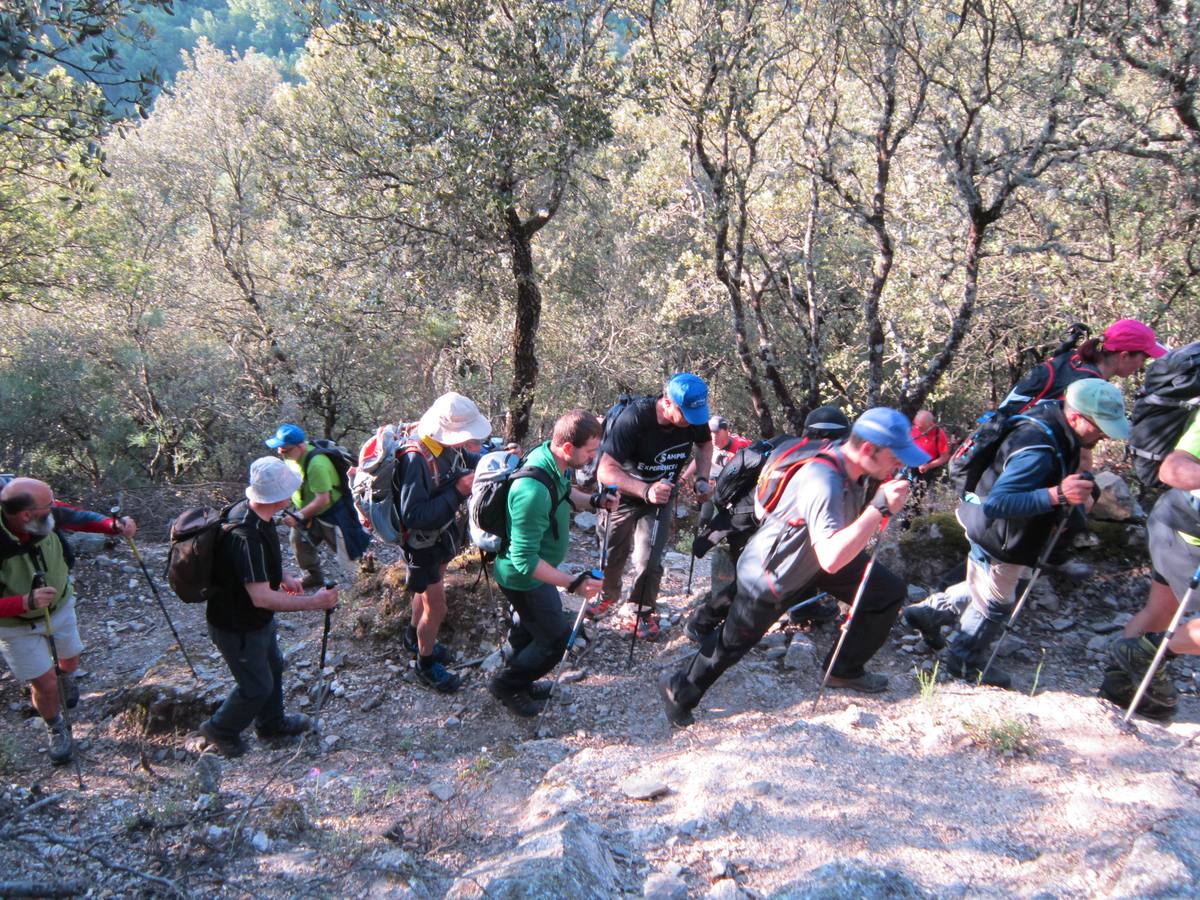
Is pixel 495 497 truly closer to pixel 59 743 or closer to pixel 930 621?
pixel 59 743

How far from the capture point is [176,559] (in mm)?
3982

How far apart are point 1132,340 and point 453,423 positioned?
470cm

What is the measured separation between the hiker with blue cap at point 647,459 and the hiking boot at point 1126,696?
2916 millimetres

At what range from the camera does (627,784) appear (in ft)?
12.6

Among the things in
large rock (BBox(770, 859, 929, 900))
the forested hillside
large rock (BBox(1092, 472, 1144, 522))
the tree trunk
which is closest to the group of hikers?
large rock (BBox(770, 859, 929, 900))

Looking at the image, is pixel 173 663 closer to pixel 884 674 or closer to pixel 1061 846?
pixel 884 674

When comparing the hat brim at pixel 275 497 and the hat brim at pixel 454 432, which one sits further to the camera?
the hat brim at pixel 454 432

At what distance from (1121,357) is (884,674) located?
2785 millimetres

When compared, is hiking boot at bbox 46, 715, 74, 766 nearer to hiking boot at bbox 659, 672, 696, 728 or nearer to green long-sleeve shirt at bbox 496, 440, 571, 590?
green long-sleeve shirt at bbox 496, 440, 571, 590

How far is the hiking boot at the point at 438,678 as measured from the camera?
5.31 metres

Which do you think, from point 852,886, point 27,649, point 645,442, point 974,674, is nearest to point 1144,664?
point 974,674

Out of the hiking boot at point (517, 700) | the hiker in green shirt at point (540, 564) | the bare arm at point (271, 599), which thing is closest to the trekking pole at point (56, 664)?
the bare arm at point (271, 599)

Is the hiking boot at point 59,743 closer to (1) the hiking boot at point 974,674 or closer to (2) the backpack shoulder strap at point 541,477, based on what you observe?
(2) the backpack shoulder strap at point 541,477

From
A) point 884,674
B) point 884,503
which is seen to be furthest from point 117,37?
point 884,674
